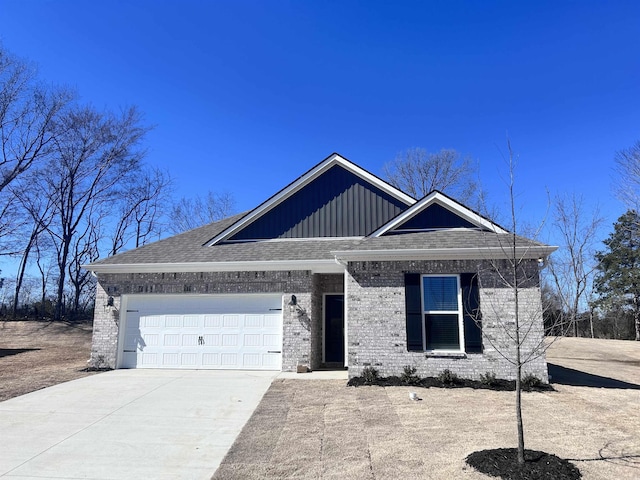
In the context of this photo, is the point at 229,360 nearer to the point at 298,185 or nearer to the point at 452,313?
the point at 298,185

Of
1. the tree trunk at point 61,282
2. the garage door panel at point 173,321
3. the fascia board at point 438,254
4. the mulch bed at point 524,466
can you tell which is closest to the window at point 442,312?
the fascia board at point 438,254

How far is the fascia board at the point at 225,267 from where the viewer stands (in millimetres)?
11172

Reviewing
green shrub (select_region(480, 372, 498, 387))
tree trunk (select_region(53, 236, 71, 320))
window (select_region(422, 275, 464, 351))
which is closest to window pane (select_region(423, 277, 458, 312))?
window (select_region(422, 275, 464, 351))

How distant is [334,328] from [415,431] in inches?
256

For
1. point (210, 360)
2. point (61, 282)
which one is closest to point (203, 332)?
point (210, 360)

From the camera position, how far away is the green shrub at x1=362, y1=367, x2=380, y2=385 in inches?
361

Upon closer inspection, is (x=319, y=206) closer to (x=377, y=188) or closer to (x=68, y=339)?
(x=377, y=188)

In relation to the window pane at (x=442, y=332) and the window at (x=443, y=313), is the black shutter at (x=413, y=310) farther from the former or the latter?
the window pane at (x=442, y=332)

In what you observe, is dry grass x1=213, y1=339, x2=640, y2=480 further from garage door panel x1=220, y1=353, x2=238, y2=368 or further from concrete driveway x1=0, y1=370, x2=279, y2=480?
garage door panel x1=220, y1=353, x2=238, y2=368

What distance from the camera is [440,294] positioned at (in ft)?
31.5

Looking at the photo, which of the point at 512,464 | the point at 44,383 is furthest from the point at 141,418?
the point at 512,464

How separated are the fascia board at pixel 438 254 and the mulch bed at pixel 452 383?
2.84m

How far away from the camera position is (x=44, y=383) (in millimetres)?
9641

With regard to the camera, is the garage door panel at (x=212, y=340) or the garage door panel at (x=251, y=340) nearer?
the garage door panel at (x=251, y=340)
